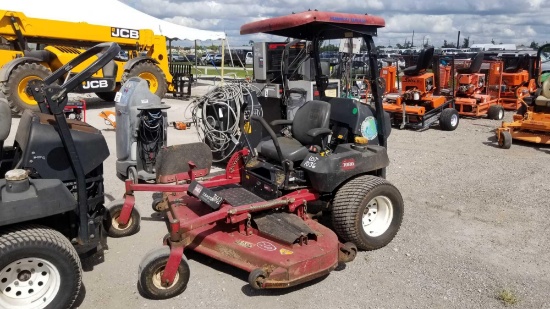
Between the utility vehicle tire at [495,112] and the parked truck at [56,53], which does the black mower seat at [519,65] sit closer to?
the utility vehicle tire at [495,112]

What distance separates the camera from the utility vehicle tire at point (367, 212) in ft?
13.0

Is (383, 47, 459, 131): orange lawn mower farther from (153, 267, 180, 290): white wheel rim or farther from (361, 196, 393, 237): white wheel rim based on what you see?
(153, 267, 180, 290): white wheel rim

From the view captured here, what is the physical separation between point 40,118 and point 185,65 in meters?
13.6

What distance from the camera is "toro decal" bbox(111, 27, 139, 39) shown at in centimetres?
1281

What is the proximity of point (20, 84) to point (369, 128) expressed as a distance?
9.04m

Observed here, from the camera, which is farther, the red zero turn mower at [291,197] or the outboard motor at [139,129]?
the outboard motor at [139,129]

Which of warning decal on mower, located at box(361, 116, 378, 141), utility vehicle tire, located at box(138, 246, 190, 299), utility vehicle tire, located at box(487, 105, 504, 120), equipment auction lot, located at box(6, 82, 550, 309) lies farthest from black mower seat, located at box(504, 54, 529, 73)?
utility vehicle tire, located at box(138, 246, 190, 299)

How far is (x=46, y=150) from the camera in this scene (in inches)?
129

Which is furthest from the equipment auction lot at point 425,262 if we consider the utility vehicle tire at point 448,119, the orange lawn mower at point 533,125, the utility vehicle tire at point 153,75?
the utility vehicle tire at point 153,75

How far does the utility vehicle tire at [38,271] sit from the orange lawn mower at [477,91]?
412 inches

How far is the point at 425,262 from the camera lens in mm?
3961

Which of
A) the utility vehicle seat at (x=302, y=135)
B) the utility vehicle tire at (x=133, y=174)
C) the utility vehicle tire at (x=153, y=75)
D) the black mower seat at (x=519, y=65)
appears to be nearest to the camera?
the utility vehicle seat at (x=302, y=135)

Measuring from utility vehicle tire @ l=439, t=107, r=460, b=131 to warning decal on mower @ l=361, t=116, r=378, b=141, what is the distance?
5925mm

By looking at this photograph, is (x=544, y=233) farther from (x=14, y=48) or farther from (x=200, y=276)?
(x=14, y=48)
